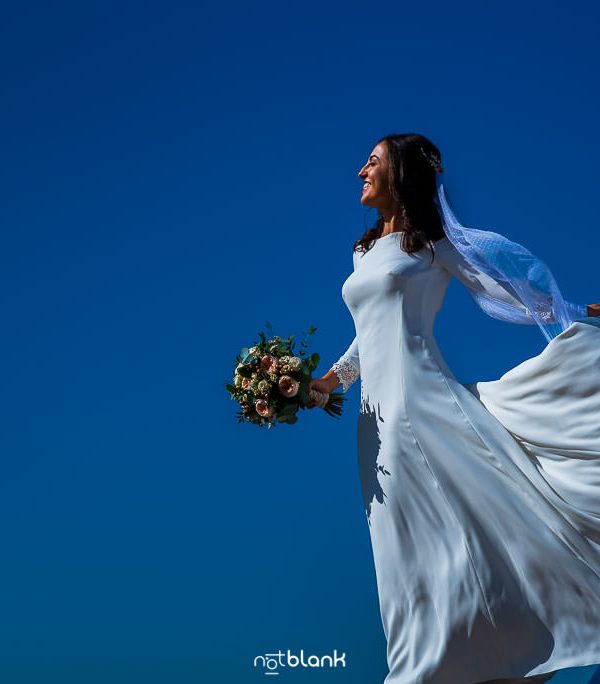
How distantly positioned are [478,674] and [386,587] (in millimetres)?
428

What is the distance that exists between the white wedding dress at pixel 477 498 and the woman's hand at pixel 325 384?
32 centimetres

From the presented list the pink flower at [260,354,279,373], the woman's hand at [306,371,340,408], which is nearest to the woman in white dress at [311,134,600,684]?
the woman's hand at [306,371,340,408]

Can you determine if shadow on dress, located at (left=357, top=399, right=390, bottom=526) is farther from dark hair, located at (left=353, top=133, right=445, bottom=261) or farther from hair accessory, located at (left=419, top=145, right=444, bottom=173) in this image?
hair accessory, located at (left=419, top=145, right=444, bottom=173)

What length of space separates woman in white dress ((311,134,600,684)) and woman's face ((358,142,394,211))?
0.07m

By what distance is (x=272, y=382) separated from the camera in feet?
11.7

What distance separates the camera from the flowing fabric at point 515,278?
3.29 m

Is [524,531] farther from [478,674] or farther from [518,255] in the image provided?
[518,255]

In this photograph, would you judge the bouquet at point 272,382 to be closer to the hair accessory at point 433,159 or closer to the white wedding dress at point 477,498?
the white wedding dress at point 477,498

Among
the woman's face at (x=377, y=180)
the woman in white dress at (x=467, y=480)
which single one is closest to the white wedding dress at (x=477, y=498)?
the woman in white dress at (x=467, y=480)

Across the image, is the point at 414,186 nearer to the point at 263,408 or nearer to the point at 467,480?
the point at 263,408

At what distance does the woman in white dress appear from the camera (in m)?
3.09

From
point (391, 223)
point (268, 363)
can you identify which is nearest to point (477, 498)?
point (268, 363)

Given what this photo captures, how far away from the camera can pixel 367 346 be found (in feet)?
11.7

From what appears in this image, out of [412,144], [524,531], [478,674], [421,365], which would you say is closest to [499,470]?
[524,531]
